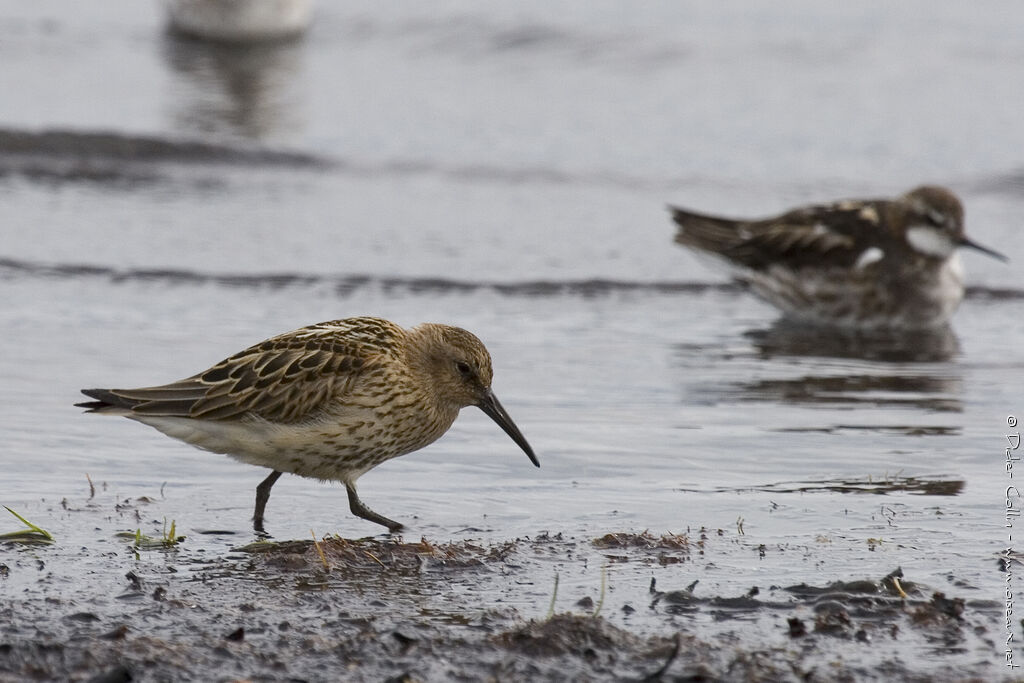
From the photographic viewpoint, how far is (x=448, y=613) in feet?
16.6

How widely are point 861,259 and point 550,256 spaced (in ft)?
8.47

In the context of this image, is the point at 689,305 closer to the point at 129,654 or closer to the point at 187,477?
the point at 187,477

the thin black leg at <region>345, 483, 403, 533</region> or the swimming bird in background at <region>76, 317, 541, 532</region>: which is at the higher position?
the swimming bird in background at <region>76, 317, 541, 532</region>

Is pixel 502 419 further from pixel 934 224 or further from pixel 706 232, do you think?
pixel 934 224

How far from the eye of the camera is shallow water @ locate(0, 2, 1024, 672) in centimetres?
648

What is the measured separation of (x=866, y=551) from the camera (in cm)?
571

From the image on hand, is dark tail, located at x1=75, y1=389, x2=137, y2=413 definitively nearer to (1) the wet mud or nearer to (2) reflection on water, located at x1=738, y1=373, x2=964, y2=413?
(1) the wet mud

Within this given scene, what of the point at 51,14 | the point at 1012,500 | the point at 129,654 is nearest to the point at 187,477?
the point at 129,654

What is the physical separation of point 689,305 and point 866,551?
592cm

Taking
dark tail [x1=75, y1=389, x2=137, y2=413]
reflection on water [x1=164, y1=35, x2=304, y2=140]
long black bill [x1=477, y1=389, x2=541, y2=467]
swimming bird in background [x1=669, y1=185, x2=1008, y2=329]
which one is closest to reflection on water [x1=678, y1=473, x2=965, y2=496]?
long black bill [x1=477, y1=389, x2=541, y2=467]

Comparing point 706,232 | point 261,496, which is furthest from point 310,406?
point 706,232

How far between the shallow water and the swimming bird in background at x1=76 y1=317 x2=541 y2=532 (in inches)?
10.5

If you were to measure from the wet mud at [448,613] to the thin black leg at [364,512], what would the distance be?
0.43 ft

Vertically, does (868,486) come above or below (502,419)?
below
